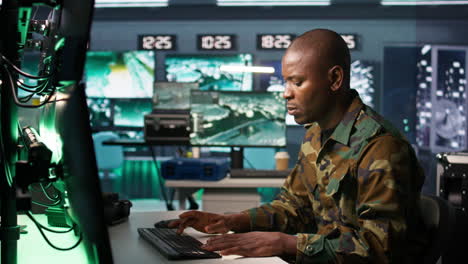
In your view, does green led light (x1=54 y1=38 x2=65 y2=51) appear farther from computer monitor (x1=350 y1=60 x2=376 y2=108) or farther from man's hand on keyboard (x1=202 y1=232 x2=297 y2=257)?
computer monitor (x1=350 y1=60 x2=376 y2=108)

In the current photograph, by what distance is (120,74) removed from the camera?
Result: 678 centimetres

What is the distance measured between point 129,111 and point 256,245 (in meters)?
5.58

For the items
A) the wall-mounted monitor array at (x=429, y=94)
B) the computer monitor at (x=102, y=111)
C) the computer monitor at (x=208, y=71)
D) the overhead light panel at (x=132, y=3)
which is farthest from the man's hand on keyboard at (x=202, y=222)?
the wall-mounted monitor array at (x=429, y=94)

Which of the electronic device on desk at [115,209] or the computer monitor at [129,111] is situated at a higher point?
the electronic device on desk at [115,209]

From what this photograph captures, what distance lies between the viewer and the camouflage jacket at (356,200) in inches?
50.4

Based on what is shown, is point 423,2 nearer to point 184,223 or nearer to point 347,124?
point 347,124

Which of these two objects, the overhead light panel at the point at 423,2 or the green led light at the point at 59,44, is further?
the overhead light panel at the point at 423,2

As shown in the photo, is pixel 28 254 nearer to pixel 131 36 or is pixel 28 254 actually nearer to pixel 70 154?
pixel 70 154

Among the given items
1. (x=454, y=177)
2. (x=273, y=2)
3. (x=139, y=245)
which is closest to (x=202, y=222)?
(x=139, y=245)

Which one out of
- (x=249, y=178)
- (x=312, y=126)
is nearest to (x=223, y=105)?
(x=249, y=178)

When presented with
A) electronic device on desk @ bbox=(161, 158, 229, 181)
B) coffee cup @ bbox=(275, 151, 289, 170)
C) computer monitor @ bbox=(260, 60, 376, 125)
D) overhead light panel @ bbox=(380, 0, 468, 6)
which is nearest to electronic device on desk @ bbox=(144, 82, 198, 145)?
electronic device on desk @ bbox=(161, 158, 229, 181)

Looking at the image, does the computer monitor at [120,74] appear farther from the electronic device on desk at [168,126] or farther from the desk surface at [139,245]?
the desk surface at [139,245]

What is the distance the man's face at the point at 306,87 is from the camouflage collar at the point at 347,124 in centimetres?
6

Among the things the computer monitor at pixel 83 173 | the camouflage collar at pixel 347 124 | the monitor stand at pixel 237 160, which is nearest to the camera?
the computer monitor at pixel 83 173
